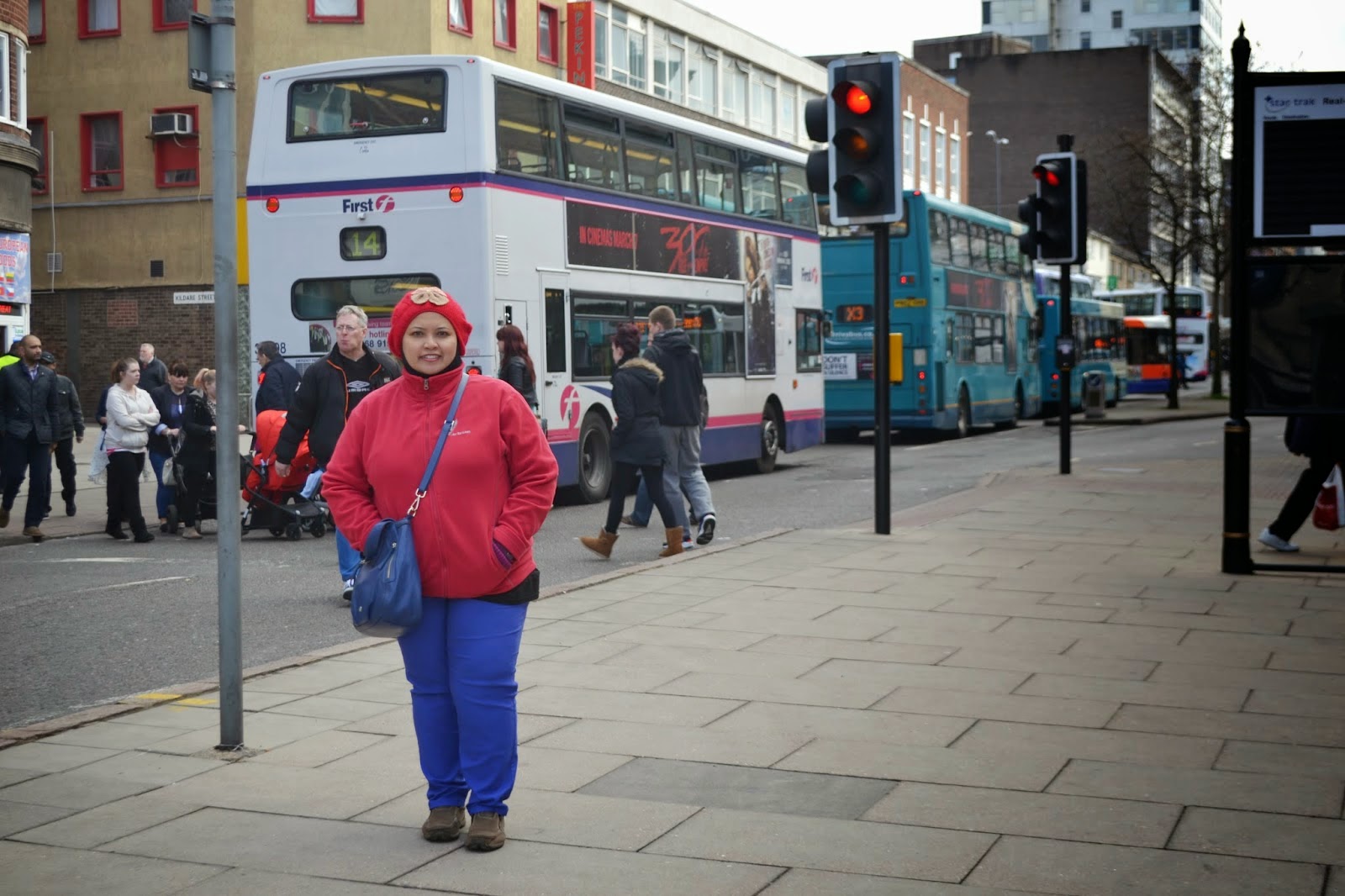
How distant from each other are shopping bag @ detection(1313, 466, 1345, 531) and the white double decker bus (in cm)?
734

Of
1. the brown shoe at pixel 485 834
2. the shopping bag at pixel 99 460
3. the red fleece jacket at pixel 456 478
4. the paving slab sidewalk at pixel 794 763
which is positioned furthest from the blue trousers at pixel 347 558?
the shopping bag at pixel 99 460

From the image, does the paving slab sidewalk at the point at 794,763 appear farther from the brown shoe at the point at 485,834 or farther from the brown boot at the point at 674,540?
the brown boot at the point at 674,540

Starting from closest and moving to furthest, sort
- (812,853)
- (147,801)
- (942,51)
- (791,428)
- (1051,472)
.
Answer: (812,853)
(147,801)
(1051,472)
(791,428)
(942,51)

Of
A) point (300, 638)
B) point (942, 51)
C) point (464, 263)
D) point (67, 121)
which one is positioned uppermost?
point (942, 51)

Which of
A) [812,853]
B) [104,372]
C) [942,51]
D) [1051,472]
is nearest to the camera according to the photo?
[812,853]

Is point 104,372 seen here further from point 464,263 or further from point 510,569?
point 510,569

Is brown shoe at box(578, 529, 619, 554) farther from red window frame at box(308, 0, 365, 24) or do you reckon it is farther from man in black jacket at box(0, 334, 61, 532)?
red window frame at box(308, 0, 365, 24)

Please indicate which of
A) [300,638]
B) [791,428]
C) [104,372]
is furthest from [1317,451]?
[104,372]

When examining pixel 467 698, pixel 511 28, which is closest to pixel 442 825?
pixel 467 698

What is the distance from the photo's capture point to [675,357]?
42.3ft

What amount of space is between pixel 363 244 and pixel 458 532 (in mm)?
11802

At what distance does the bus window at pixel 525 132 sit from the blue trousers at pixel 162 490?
420cm

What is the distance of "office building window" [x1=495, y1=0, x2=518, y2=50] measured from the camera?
131 feet

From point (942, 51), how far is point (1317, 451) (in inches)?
3609
